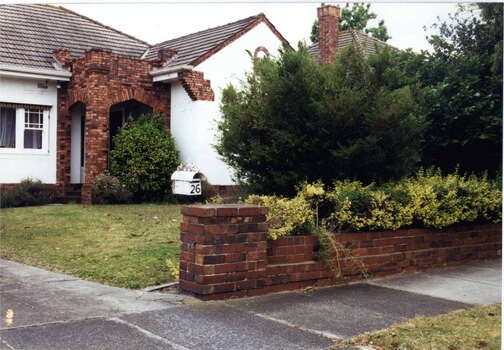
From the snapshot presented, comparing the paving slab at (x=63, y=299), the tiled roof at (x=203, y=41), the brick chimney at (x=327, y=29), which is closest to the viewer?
the paving slab at (x=63, y=299)

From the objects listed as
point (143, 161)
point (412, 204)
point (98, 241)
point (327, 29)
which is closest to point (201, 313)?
point (412, 204)

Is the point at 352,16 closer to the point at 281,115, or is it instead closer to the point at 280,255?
the point at 281,115

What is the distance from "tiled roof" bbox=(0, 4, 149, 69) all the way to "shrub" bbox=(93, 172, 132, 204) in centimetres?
395

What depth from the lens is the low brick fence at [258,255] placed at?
5.31 meters

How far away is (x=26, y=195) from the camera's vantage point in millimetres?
14805

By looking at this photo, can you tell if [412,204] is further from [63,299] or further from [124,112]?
[124,112]

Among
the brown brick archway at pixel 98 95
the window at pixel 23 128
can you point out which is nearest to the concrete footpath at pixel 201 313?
the brown brick archway at pixel 98 95

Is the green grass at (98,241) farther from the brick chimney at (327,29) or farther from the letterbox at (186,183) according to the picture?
the brick chimney at (327,29)

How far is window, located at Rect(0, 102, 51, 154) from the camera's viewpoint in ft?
52.6

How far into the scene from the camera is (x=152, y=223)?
1060cm

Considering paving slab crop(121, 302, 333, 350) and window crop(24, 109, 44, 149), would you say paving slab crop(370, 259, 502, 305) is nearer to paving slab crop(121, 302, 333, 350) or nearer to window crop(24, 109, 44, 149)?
paving slab crop(121, 302, 333, 350)

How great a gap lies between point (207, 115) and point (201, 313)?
38.8ft

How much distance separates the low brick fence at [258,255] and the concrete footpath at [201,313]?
15 cm

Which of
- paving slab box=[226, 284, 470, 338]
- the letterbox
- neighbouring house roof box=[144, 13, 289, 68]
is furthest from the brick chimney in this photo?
paving slab box=[226, 284, 470, 338]
